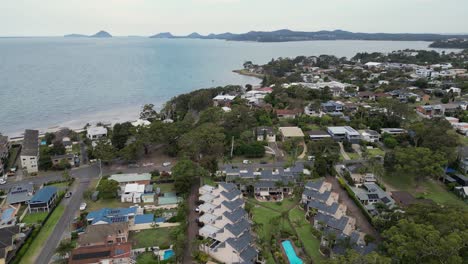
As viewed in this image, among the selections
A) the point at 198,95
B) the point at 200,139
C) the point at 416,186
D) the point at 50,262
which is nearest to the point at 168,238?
the point at 50,262

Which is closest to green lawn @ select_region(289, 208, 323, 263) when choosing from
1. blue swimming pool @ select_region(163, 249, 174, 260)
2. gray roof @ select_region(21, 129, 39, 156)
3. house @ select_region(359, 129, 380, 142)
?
blue swimming pool @ select_region(163, 249, 174, 260)

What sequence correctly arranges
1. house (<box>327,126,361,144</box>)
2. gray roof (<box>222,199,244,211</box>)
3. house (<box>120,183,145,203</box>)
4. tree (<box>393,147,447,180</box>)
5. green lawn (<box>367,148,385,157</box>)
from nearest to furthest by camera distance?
gray roof (<box>222,199,244,211</box>), house (<box>120,183,145,203</box>), tree (<box>393,147,447,180</box>), green lawn (<box>367,148,385,157</box>), house (<box>327,126,361,144</box>)

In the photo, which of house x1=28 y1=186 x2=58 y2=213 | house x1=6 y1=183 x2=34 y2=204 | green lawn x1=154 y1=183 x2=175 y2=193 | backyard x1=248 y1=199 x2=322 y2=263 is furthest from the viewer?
green lawn x1=154 y1=183 x2=175 y2=193

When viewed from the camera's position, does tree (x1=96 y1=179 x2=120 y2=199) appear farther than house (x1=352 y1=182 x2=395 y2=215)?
Yes

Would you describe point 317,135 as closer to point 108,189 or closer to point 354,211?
point 354,211

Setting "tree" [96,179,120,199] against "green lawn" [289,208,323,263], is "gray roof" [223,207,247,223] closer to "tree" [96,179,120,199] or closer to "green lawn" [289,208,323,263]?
"green lawn" [289,208,323,263]

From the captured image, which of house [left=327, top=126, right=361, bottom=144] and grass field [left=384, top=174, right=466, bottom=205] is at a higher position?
house [left=327, top=126, right=361, bottom=144]

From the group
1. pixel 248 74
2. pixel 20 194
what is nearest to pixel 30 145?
pixel 20 194

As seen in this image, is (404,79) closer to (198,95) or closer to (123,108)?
(198,95)
